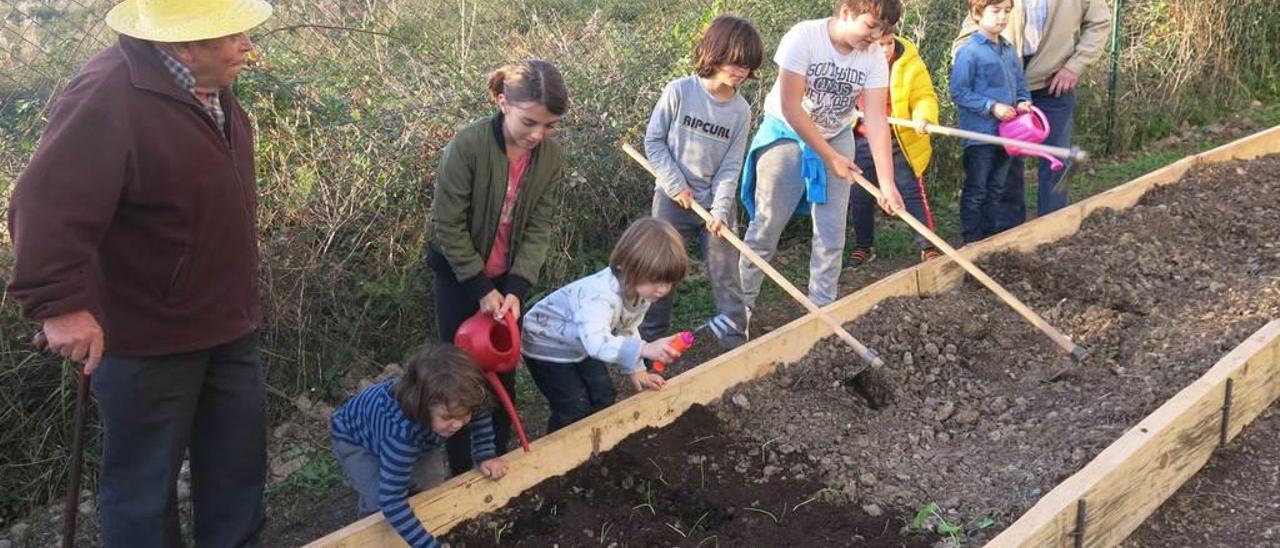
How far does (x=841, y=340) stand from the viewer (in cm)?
443

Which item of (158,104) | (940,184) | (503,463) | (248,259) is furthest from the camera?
(940,184)

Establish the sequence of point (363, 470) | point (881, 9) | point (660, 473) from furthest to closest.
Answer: point (881, 9) < point (660, 473) < point (363, 470)

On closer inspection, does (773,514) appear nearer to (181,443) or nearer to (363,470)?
(363,470)

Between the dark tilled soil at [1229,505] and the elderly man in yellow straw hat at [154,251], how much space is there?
9.01 ft

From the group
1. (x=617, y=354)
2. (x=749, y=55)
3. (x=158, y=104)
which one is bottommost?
(x=617, y=354)

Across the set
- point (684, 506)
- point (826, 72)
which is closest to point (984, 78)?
point (826, 72)

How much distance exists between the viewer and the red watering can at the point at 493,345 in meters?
3.17

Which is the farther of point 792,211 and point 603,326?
point 792,211

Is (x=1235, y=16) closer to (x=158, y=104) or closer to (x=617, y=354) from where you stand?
(x=617, y=354)

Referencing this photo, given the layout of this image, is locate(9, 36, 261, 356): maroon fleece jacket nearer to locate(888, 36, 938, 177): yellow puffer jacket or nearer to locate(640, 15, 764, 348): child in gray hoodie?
locate(640, 15, 764, 348): child in gray hoodie

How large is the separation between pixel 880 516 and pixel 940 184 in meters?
4.13

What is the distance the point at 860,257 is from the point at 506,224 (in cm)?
306

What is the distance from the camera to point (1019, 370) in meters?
4.36

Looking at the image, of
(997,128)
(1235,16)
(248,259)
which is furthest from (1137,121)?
(248,259)
